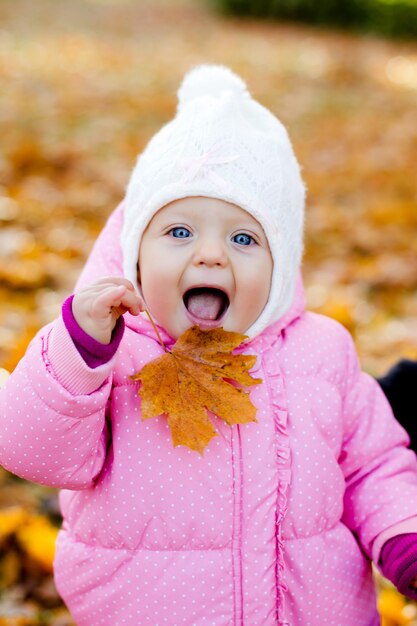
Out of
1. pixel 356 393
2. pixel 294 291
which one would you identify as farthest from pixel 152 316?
pixel 356 393

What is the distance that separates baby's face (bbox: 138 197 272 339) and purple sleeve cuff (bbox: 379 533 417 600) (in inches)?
20.0

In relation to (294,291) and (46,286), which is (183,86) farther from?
(46,286)

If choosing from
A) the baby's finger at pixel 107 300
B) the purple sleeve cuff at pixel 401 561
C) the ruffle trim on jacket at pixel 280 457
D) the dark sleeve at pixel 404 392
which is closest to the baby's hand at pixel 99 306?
the baby's finger at pixel 107 300

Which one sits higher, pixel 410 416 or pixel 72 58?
pixel 410 416

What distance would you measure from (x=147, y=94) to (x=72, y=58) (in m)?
1.77

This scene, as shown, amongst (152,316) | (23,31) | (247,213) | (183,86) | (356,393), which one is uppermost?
(183,86)

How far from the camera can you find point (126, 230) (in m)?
1.61

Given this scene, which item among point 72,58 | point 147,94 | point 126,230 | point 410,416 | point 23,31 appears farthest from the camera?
point 23,31

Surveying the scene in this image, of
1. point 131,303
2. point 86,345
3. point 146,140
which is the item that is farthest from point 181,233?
point 146,140

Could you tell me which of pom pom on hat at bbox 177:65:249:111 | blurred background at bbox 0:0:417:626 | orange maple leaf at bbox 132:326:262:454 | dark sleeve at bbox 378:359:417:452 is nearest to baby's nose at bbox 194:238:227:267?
orange maple leaf at bbox 132:326:262:454

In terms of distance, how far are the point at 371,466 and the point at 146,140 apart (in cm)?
425

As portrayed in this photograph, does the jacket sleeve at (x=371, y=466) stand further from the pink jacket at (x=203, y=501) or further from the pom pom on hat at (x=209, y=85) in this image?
the pom pom on hat at (x=209, y=85)

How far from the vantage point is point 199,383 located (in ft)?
4.72

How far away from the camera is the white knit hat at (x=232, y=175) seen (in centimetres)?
149
